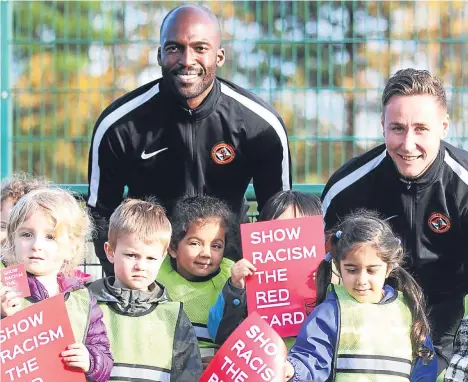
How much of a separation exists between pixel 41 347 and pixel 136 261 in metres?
0.57

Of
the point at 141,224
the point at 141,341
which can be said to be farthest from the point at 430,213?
the point at 141,341

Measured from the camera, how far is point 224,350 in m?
4.85

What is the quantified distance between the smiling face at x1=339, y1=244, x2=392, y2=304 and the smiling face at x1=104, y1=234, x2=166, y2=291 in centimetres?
84

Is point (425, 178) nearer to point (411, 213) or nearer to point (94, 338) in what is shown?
point (411, 213)

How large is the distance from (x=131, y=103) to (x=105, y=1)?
304 cm

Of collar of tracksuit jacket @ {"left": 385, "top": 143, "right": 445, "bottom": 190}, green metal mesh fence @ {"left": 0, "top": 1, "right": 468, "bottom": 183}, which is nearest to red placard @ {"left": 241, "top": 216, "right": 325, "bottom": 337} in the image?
collar of tracksuit jacket @ {"left": 385, "top": 143, "right": 445, "bottom": 190}

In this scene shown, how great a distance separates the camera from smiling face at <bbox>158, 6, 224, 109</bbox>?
5922 mm

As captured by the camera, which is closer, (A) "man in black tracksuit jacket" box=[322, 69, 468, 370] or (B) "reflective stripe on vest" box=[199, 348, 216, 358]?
(B) "reflective stripe on vest" box=[199, 348, 216, 358]

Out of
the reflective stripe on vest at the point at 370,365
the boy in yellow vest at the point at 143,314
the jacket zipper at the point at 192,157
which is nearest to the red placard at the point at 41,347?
the boy in yellow vest at the point at 143,314

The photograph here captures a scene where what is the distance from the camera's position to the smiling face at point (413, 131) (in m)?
5.49

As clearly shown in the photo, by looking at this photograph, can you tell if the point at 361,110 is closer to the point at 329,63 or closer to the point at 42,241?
the point at 329,63

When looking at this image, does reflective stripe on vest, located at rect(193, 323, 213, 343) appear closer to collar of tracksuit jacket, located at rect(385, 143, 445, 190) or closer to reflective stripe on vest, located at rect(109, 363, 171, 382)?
reflective stripe on vest, located at rect(109, 363, 171, 382)

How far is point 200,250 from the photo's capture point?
18.1 feet

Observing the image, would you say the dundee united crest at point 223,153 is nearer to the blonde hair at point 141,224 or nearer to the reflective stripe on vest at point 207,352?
the blonde hair at point 141,224
